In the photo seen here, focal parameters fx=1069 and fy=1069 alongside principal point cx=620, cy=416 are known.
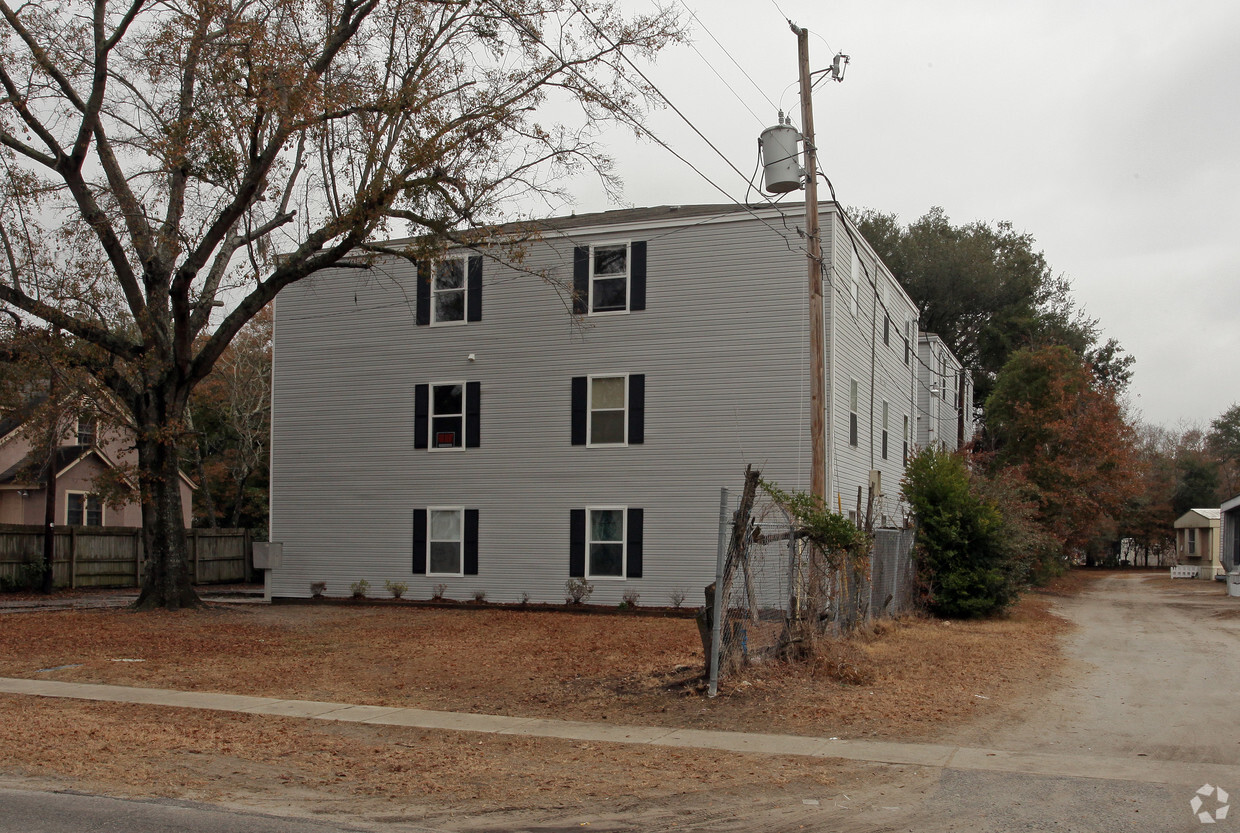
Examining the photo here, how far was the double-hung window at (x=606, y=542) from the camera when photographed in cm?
2212

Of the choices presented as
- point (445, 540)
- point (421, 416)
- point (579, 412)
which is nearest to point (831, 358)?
point (579, 412)

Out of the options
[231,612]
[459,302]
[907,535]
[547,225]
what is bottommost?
[231,612]

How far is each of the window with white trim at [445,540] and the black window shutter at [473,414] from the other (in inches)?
59.7

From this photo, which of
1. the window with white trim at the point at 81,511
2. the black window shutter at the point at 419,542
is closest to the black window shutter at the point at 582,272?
the black window shutter at the point at 419,542

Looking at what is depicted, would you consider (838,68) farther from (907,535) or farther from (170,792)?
(170,792)

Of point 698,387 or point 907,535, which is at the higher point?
point 698,387

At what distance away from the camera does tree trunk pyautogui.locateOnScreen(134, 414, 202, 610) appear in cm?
2006

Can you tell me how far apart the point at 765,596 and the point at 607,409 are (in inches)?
389

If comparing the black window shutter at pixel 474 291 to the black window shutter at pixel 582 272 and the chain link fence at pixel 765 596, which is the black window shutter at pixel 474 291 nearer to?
the black window shutter at pixel 582 272

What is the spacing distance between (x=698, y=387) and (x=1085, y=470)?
A: 19327 millimetres

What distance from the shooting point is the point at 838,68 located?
51.7ft

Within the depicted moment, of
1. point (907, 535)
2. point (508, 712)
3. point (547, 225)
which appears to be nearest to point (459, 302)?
point (547, 225)

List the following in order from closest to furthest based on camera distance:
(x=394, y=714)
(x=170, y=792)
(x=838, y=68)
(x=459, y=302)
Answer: (x=170, y=792)
(x=394, y=714)
(x=838, y=68)
(x=459, y=302)

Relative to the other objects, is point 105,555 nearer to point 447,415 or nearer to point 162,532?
point 162,532
